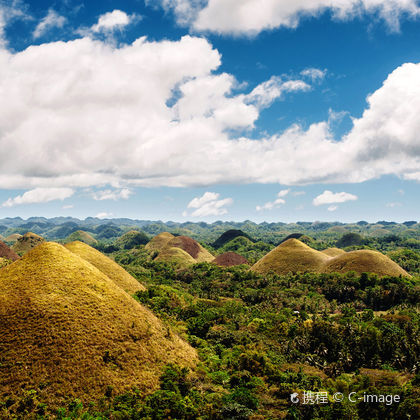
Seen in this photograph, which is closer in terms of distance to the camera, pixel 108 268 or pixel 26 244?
pixel 108 268

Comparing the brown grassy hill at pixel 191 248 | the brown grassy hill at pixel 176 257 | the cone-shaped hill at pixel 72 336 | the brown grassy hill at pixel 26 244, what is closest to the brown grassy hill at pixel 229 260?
the brown grassy hill at pixel 176 257

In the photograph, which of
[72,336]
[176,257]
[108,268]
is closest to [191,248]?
[176,257]

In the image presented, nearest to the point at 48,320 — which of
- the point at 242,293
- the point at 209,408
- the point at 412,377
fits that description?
the point at 209,408

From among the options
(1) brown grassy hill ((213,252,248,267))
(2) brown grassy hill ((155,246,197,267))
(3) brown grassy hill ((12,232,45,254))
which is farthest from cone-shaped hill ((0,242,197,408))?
(3) brown grassy hill ((12,232,45,254))

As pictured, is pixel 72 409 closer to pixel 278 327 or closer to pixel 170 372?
pixel 170 372

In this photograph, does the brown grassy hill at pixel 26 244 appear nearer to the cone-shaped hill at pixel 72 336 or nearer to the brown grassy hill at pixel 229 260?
the brown grassy hill at pixel 229 260

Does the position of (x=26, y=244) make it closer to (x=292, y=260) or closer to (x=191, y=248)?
(x=191, y=248)
